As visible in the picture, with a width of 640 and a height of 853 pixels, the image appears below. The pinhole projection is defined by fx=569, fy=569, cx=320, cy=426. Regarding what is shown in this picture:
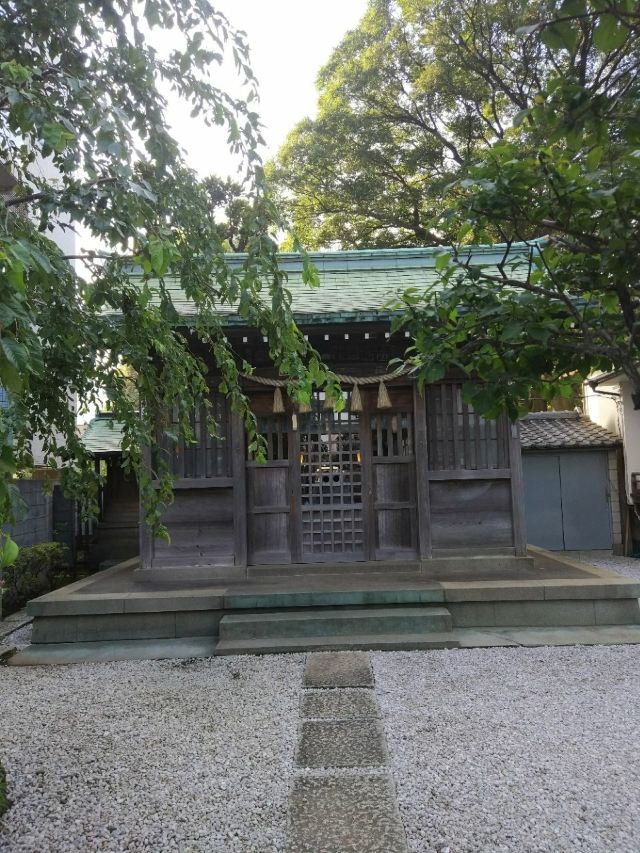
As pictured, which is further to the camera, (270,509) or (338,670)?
(270,509)

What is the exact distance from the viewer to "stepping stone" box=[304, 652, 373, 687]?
4449mm

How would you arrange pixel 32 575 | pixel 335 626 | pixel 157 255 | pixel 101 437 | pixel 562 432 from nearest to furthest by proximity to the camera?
pixel 157 255 → pixel 335 626 → pixel 32 575 → pixel 101 437 → pixel 562 432

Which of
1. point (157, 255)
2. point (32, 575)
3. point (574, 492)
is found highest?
point (157, 255)

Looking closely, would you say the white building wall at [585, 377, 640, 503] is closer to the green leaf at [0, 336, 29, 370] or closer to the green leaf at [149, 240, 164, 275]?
the green leaf at [149, 240, 164, 275]

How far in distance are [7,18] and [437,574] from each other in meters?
6.15

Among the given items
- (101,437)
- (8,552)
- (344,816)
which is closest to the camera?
(8,552)

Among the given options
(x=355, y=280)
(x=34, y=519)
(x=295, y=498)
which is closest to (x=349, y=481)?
(x=295, y=498)

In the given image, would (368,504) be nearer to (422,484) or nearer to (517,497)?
(422,484)

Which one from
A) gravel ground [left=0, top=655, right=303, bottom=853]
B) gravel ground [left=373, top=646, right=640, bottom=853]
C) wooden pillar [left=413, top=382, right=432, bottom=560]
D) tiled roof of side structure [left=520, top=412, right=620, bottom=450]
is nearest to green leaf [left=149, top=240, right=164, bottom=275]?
gravel ground [left=0, top=655, right=303, bottom=853]

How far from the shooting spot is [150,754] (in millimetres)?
3381

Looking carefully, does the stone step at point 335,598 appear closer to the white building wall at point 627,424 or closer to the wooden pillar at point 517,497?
the wooden pillar at point 517,497

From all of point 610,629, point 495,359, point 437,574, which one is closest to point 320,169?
point 437,574

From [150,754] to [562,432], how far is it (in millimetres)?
10578

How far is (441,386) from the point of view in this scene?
712 cm
